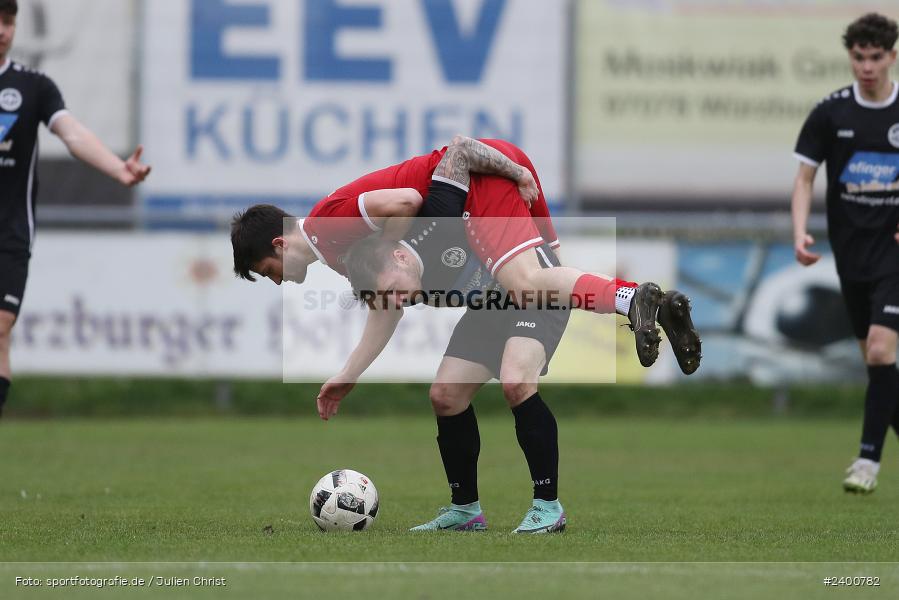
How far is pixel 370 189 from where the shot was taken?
6652 millimetres

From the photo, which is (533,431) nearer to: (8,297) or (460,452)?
(460,452)

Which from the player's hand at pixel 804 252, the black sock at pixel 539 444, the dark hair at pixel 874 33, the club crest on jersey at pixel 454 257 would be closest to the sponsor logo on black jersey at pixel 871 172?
the player's hand at pixel 804 252

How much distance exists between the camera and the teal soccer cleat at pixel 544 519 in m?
6.38

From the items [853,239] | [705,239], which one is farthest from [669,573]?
[705,239]

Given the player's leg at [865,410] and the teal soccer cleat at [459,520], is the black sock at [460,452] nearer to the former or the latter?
the teal soccer cleat at [459,520]

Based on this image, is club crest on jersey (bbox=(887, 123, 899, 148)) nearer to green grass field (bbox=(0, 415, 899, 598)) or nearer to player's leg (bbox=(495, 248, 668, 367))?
green grass field (bbox=(0, 415, 899, 598))

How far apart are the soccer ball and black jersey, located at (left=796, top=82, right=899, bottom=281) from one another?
375 cm

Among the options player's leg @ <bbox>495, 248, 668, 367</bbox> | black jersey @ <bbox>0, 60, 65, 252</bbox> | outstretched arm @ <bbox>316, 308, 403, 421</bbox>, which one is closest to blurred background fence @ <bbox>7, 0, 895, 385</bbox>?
black jersey @ <bbox>0, 60, 65, 252</bbox>

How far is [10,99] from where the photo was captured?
25.1ft

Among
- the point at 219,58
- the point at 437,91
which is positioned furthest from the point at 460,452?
the point at 219,58

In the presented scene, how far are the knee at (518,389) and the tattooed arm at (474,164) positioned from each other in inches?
37.1

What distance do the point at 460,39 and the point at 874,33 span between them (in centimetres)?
1098

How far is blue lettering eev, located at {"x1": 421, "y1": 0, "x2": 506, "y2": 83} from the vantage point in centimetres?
1878

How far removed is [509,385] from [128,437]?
7.81 metres
